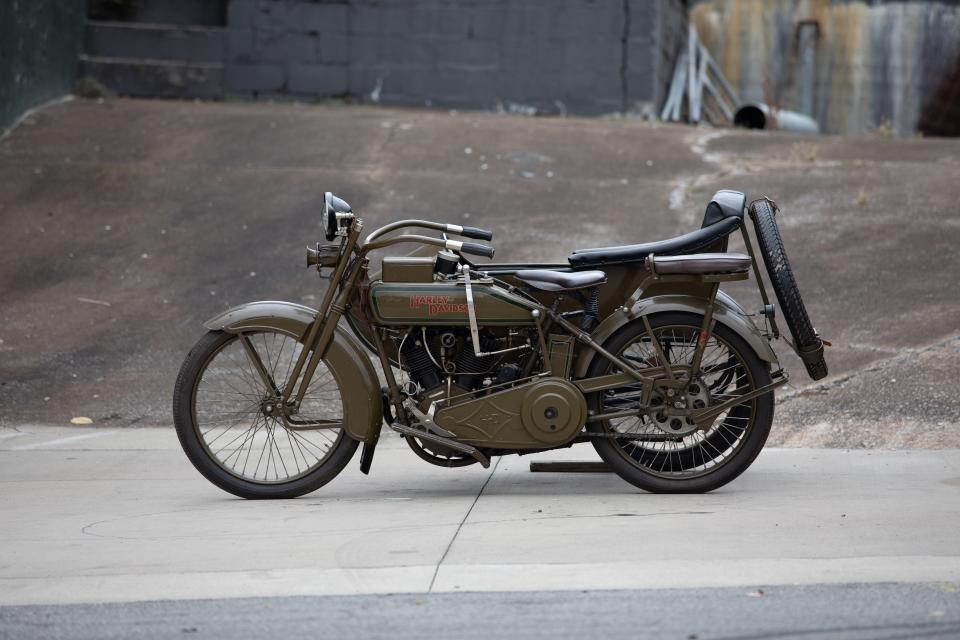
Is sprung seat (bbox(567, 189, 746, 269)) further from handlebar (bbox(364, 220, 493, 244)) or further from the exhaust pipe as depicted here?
the exhaust pipe

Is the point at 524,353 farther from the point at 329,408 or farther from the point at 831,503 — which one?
the point at 329,408

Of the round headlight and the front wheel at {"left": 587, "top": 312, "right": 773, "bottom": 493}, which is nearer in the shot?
the round headlight

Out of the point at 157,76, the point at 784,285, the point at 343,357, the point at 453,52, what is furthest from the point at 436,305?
the point at 157,76

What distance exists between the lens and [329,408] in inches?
290

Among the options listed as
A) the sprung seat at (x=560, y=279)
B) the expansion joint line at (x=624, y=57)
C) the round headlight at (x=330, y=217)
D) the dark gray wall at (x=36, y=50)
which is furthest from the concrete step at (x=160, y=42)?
the sprung seat at (x=560, y=279)

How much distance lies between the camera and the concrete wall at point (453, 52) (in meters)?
15.8

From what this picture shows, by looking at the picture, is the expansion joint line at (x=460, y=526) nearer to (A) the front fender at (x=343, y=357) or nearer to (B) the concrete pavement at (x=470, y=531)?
(B) the concrete pavement at (x=470, y=531)

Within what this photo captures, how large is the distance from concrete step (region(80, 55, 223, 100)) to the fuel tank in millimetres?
11424

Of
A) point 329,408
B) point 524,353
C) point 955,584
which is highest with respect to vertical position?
point 524,353

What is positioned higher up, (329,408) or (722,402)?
(722,402)

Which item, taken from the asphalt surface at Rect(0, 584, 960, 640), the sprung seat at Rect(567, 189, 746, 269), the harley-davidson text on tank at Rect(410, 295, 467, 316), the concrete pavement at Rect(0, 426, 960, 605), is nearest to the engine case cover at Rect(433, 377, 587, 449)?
the concrete pavement at Rect(0, 426, 960, 605)

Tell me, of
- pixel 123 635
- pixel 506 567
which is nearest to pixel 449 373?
pixel 506 567

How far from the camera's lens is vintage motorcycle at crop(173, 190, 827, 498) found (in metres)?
5.24

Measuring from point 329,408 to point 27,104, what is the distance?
8.08 metres
